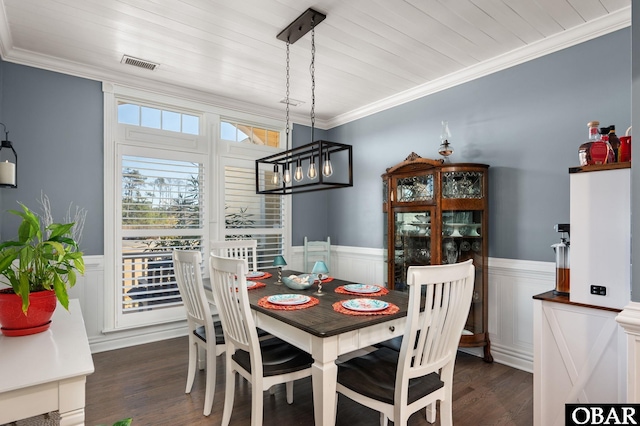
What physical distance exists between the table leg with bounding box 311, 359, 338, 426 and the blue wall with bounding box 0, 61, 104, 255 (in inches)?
107

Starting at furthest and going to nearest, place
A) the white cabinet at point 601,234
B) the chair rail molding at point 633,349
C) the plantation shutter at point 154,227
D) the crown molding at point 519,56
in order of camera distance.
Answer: the plantation shutter at point 154,227 → the crown molding at point 519,56 → the white cabinet at point 601,234 → the chair rail molding at point 633,349

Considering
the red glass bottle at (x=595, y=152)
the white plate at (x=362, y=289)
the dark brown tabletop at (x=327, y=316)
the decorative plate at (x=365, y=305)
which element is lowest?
the dark brown tabletop at (x=327, y=316)

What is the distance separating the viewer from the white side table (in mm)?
1111

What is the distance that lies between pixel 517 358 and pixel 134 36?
13.3 feet

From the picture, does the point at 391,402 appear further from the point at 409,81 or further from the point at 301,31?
the point at 409,81

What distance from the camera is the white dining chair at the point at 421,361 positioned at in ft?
5.22

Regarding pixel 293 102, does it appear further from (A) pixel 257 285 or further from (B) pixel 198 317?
(B) pixel 198 317

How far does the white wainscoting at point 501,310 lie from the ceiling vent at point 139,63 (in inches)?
Result: 72.1

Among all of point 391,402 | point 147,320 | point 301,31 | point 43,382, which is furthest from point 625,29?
point 147,320

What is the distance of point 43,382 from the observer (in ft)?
3.70

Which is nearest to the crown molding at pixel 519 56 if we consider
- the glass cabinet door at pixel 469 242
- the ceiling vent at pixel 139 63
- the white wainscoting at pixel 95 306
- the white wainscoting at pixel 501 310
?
the glass cabinet door at pixel 469 242

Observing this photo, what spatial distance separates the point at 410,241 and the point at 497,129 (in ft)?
A: 4.20

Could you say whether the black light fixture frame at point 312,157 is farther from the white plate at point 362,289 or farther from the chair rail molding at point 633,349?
the chair rail molding at point 633,349

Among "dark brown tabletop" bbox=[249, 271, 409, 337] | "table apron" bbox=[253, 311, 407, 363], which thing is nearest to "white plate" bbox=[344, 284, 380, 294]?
"dark brown tabletop" bbox=[249, 271, 409, 337]
